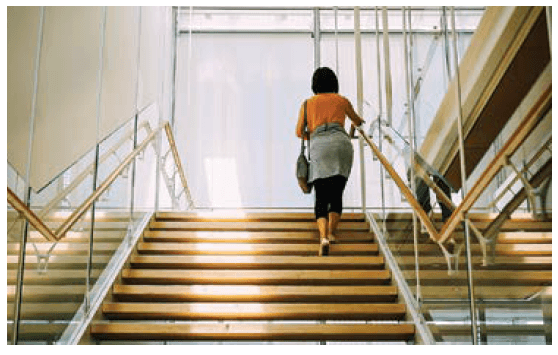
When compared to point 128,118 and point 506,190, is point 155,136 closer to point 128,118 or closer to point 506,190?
point 128,118

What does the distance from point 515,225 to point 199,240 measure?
3875 mm

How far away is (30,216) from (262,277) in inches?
88.5

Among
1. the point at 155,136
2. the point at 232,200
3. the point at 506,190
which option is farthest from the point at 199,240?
the point at 232,200

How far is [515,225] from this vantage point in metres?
3.49

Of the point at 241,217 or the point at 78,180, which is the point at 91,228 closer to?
the point at 78,180

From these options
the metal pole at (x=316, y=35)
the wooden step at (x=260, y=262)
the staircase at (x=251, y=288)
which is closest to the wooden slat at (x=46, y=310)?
the staircase at (x=251, y=288)

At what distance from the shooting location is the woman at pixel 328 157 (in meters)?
6.54

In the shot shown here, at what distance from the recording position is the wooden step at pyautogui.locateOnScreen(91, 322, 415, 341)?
195 inches

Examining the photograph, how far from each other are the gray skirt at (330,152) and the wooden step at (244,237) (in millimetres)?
638

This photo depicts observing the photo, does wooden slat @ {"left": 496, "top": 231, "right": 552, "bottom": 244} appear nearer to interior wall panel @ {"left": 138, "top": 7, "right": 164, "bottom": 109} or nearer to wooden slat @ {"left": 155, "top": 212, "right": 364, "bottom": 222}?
wooden slat @ {"left": 155, "top": 212, "right": 364, "bottom": 222}

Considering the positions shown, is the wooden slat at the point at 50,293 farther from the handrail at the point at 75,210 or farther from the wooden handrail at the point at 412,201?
the wooden handrail at the point at 412,201

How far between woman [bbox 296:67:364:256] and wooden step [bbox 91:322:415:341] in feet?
4.86

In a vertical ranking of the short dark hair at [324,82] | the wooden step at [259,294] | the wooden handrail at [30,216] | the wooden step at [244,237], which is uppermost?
the short dark hair at [324,82]

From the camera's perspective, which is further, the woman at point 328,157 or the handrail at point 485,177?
the woman at point 328,157
